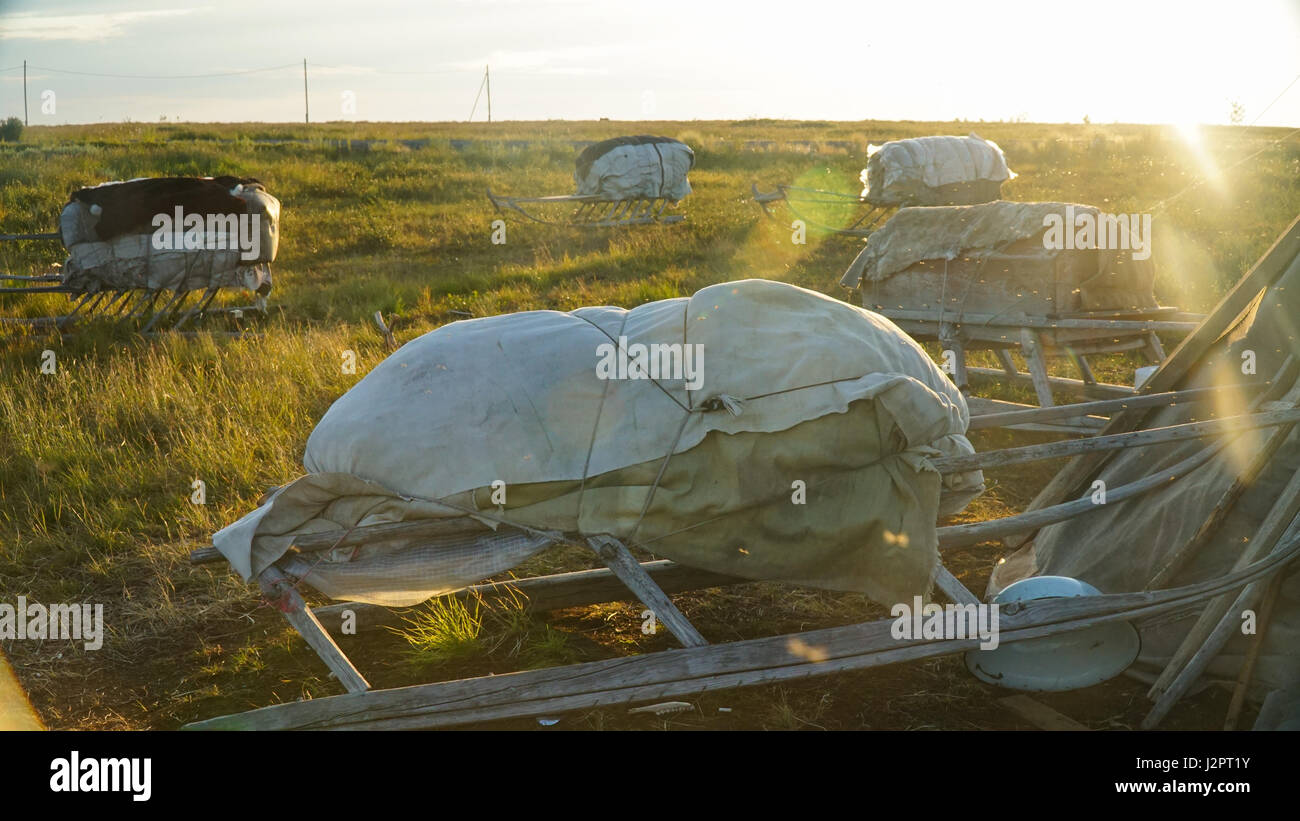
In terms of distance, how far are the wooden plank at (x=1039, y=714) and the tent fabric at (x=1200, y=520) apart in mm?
446

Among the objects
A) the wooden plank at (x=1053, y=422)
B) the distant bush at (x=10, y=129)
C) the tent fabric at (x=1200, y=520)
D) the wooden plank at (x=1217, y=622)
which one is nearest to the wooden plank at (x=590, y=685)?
the wooden plank at (x=1217, y=622)

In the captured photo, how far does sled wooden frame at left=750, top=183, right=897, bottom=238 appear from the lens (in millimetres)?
16906

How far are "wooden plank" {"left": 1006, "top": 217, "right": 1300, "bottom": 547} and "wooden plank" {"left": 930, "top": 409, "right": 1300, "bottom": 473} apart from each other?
1.08 m

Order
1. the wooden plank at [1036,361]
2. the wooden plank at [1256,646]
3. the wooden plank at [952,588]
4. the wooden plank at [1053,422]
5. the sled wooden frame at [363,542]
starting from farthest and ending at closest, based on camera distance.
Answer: the wooden plank at [1036,361], the wooden plank at [1053,422], the wooden plank at [952,588], the wooden plank at [1256,646], the sled wooden frame at [363,542]

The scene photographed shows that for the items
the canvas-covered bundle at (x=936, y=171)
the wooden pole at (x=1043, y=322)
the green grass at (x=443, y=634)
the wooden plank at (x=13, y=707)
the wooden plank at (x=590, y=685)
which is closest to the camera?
the wooden plank at (x=590, y=685)

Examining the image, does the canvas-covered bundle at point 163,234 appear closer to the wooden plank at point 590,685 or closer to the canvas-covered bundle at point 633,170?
the wooden plank at point 590,685

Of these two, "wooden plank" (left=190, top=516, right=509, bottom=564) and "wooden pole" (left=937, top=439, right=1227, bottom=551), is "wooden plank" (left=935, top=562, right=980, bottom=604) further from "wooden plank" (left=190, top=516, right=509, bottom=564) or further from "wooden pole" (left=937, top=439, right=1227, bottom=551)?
"wooden plank" (left=190, top=516, right=509, bottom=564)

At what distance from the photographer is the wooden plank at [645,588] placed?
3.41 metres

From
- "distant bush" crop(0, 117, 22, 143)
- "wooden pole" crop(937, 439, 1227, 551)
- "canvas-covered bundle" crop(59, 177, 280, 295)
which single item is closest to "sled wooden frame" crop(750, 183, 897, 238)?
"canvas-covered bundle" crop(59, 177, 280, 295)

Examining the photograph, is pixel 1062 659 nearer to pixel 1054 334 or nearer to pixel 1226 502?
pixel 1226 502

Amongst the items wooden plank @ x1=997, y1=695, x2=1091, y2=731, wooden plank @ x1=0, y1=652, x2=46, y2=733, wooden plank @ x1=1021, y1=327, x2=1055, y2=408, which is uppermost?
wooden plank @ x1=1021, y1=327, x2=1055, y2=408
